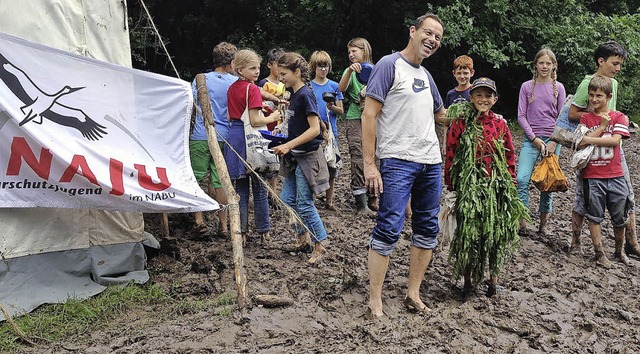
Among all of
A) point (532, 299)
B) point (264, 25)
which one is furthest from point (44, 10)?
point (264, 25)

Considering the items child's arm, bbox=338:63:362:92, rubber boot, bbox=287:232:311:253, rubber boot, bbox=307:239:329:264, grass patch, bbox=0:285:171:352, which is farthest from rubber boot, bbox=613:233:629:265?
grass patch, bbox=0:285:171:352

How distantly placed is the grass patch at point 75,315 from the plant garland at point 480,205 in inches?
91.8

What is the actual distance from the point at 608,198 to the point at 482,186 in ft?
6.18

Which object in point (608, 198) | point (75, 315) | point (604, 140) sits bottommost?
point (75, 315)

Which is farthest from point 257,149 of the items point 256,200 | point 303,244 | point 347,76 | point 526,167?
point 526,167

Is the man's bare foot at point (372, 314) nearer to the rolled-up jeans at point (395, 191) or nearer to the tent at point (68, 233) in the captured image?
the rolled-up jeans at point (395, 191)

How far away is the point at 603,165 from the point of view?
533cm

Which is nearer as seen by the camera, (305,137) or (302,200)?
(305,137)

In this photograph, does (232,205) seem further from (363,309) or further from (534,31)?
(534,31)

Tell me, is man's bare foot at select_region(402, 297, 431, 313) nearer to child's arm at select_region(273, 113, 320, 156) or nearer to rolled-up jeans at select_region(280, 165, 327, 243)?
rolled-up jeans at select_region(280, 165, 327, 243)

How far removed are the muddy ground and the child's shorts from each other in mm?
453

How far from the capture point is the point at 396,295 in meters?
4.47

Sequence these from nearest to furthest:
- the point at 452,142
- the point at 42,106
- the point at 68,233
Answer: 1. the point at 42,106
2. the point at 452,142
3. the point at 68,233

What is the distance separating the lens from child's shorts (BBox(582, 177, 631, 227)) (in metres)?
5.36
